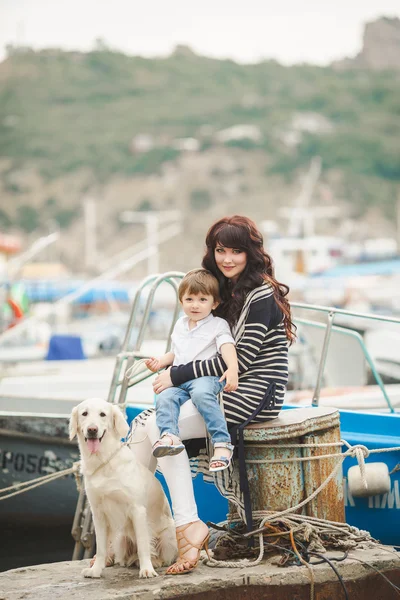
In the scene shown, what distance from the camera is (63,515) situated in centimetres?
838

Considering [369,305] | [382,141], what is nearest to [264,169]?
[382,141]

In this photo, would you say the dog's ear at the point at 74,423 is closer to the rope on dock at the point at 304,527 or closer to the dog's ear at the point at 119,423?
the dog's ear at the point at 119,423

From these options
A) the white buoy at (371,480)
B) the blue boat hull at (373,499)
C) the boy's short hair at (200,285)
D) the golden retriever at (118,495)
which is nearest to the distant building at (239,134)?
the blue boat hull at (373,499)

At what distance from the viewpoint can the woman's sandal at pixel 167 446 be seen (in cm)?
414

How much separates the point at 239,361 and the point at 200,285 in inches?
17.3

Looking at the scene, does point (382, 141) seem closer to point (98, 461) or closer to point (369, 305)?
point (369, 305)

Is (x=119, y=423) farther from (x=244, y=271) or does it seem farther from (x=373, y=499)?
(x=373, y=499)

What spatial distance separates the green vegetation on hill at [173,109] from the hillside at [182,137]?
22 cm

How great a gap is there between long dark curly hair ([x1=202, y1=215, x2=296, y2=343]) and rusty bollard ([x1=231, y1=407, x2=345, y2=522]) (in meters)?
0.48

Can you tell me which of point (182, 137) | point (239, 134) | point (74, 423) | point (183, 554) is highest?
point (182, 137)

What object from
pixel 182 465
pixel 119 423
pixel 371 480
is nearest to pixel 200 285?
pixel 119 423

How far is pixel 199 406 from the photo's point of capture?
14.1 ft

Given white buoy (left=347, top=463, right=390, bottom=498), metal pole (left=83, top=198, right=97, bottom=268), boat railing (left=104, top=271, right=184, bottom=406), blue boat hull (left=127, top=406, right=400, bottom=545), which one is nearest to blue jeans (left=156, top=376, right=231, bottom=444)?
boat railing (left=104, top=271, right=184, bottom=406)

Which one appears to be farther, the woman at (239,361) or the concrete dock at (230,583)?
the woman at (239,361)
